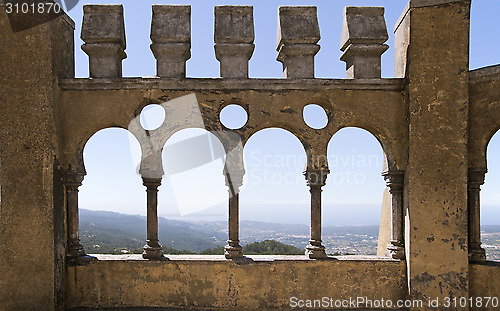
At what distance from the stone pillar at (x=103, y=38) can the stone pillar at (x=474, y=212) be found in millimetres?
5493

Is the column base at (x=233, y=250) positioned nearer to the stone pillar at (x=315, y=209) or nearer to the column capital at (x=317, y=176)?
the stone pillar at (x=315, y=209)

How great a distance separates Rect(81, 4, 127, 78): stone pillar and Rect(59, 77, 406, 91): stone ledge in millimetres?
214

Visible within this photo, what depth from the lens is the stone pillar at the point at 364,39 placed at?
601 cm

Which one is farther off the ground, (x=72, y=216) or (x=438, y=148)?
(x=438, y=148)

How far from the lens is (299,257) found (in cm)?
603

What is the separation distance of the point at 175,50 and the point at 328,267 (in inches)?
155

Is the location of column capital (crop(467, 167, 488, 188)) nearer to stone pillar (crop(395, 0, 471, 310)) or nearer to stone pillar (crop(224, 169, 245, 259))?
stone pillar (crop(395, 0, 471, 310))

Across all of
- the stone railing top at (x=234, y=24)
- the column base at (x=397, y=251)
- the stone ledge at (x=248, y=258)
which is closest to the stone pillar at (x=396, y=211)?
the column base at (x=397, y=251)

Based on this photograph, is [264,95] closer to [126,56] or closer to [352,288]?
[126,56]

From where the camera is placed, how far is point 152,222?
5.98 meters

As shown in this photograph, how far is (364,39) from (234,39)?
76.5 inches

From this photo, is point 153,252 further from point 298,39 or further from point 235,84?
point 298,39

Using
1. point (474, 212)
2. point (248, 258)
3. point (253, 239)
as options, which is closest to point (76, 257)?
point (248, 258)

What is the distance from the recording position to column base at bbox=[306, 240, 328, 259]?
597 cm
